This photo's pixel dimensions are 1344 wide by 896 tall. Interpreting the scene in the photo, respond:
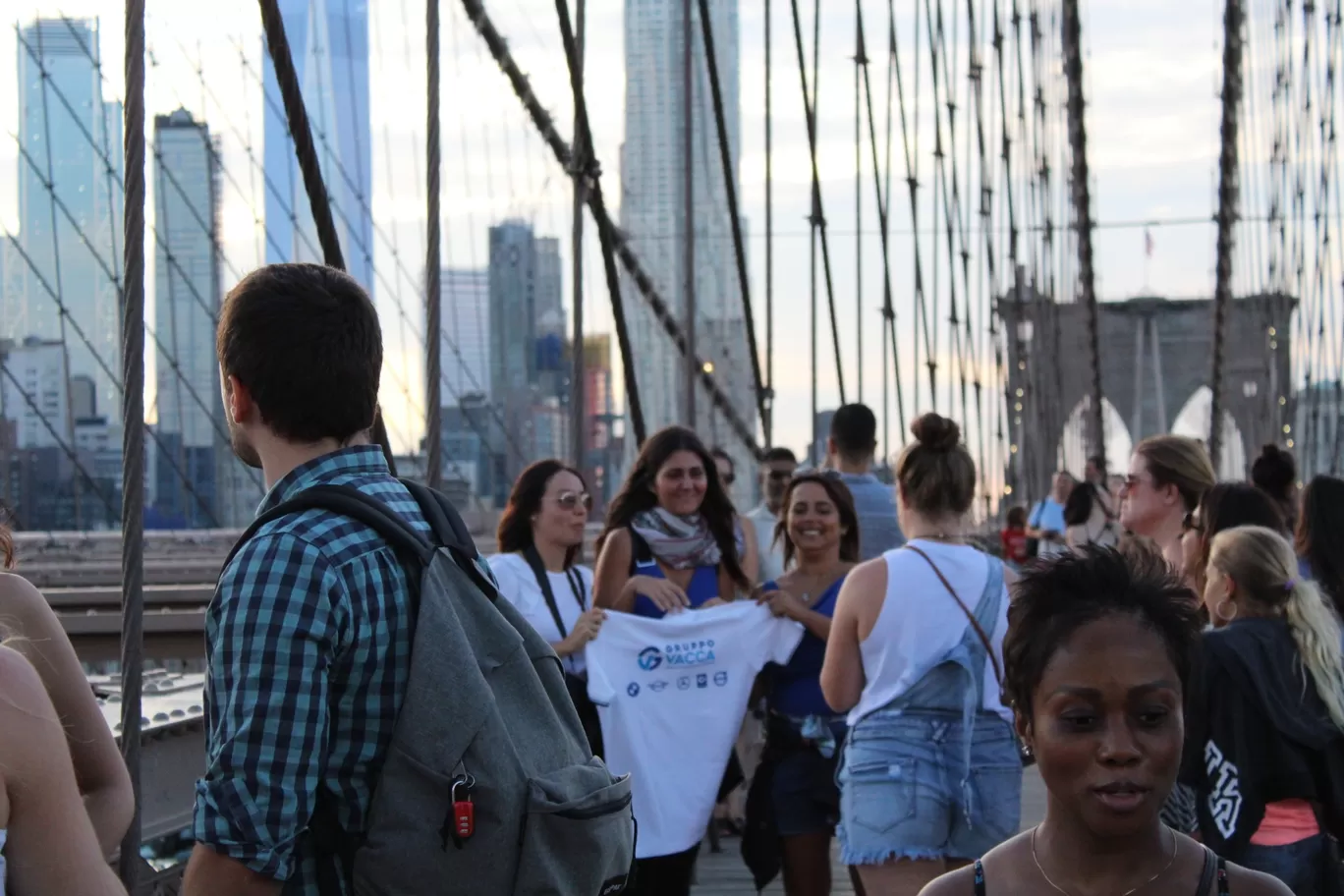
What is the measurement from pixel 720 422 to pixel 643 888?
12.8 metres

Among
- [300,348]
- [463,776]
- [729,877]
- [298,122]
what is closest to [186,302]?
[729,877]

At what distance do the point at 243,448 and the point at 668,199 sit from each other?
46.4 feet

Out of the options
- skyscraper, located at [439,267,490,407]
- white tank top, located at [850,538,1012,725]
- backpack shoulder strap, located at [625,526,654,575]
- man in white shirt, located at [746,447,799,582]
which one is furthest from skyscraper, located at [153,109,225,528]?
white tank top, located at [850,538,1012,725]

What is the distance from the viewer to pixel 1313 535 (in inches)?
132

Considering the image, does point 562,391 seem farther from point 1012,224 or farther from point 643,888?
point 643,888

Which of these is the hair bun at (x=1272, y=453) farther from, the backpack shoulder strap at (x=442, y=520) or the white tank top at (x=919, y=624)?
the backpack shoulder strap at (x=442, y=520)

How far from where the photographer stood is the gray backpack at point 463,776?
1634 mm

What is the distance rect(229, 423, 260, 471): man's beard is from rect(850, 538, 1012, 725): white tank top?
5.30ft

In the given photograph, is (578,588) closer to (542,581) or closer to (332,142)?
(542,581)

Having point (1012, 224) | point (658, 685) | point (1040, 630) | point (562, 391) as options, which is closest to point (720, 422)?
point (562, 391)

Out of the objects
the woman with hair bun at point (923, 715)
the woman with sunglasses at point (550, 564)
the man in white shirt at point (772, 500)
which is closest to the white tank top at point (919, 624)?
the woman with hair bun at point (923, 715)

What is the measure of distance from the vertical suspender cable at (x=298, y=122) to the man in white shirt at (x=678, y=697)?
97 cm

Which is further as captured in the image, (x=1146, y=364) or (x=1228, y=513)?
(x=1146, y=364)

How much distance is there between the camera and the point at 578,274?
5691 mm
